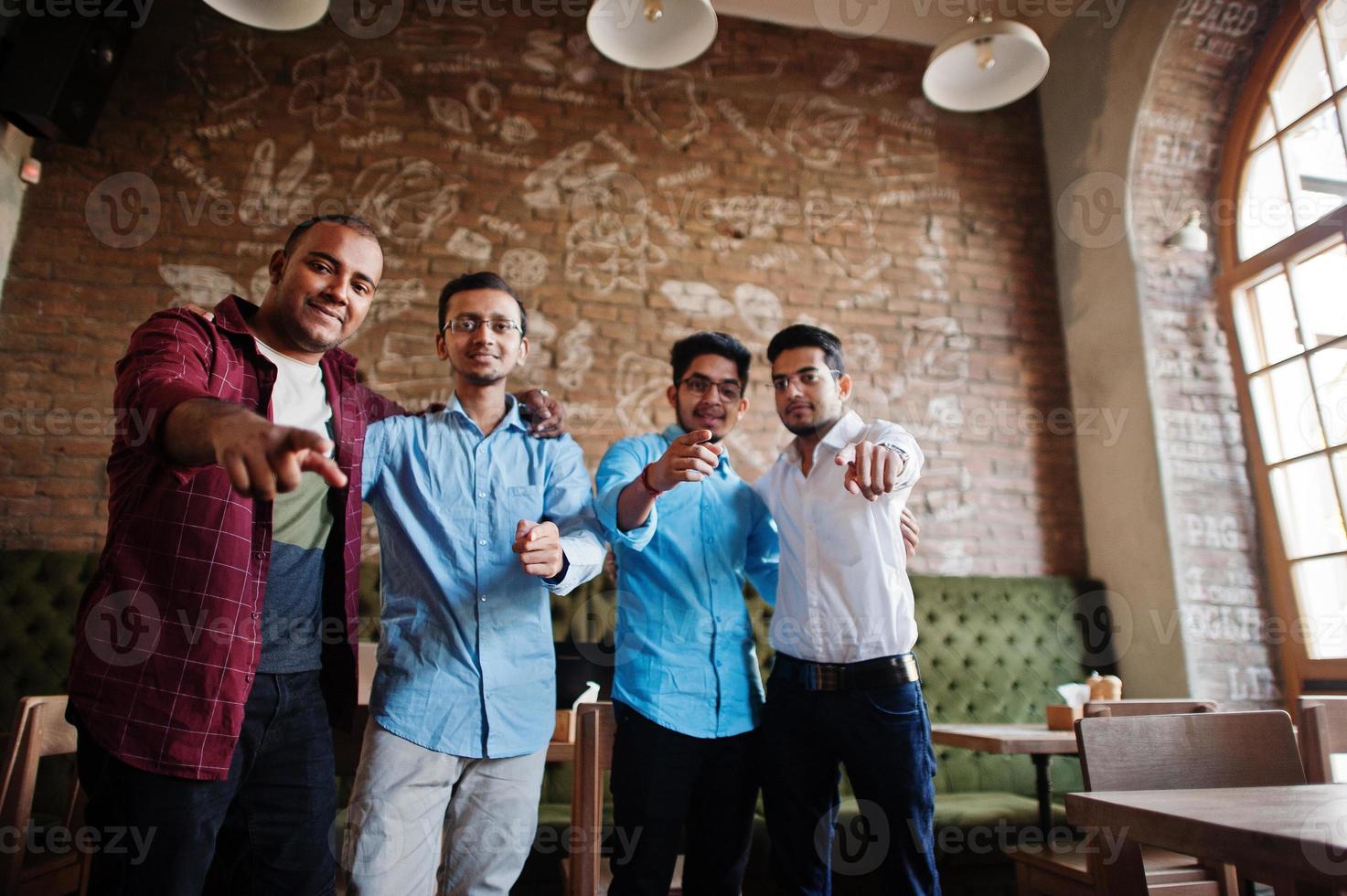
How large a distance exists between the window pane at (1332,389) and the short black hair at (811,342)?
2.80 metres

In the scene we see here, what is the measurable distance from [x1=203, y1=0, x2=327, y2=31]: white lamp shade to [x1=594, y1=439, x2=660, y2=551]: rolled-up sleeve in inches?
87.6

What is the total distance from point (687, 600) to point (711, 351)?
2.10 ft

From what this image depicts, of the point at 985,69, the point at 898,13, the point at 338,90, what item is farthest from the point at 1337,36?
the point at 338,90

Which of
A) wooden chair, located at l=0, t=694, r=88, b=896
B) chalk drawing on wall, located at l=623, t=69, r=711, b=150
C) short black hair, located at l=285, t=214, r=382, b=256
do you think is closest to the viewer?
short black hair, located at l=285, t=214, r=382, b=256

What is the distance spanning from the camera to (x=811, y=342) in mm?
2016

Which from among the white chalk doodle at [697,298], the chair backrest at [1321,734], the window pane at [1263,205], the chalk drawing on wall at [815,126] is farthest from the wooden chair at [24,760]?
the window pane at [1263,205]

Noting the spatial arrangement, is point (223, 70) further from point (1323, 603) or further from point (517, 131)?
point (1323, 603)

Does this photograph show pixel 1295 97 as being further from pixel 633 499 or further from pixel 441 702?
pixel 441 702

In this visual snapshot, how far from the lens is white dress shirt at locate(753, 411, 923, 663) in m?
1.74

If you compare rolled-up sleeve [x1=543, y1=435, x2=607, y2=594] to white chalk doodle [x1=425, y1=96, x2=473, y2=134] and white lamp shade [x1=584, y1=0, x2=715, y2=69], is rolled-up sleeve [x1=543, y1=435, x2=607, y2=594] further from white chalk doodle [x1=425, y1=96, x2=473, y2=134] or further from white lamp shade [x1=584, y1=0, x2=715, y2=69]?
white chalk doodle [x1=425, y1=96, x2=473, y2=134]

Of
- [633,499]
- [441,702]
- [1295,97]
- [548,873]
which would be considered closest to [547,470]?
[633,499]

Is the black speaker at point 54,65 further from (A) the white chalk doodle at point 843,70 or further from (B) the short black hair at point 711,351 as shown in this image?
(A) the white chalk doodle at point 843,70

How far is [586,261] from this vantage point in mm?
4016

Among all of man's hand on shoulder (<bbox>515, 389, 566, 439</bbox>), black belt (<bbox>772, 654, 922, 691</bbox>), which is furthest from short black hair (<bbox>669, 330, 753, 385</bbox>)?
black belt (<bbox>772, 654, 922, 691</bbox>)
